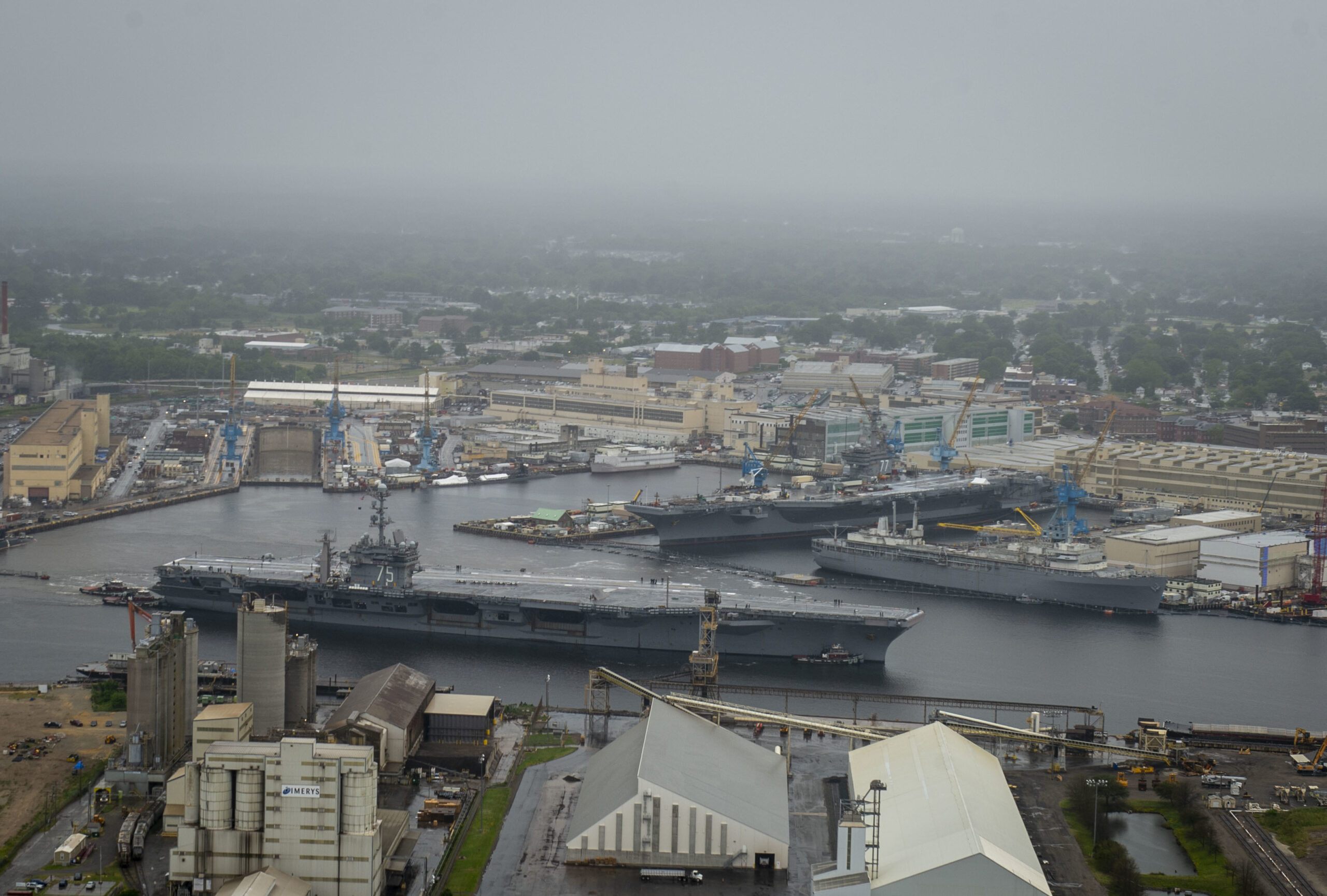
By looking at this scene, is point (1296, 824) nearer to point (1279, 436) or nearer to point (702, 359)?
point (1279, 436)

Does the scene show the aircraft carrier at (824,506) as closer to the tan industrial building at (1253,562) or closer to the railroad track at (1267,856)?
the tan industrial building at (1253,562)

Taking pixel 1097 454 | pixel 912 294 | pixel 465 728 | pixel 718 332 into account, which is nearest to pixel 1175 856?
pixel 465 728

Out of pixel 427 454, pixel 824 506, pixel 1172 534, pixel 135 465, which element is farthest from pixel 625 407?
pixel 1172 534

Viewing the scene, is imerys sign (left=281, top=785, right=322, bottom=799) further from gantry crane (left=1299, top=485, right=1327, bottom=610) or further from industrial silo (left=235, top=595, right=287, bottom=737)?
gantry crane (left=1299, top=485, right=1327, bottom=610)

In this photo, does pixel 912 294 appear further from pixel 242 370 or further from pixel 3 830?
pixel 3 830

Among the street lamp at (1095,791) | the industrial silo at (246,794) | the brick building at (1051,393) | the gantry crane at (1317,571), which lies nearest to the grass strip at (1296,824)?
the street lamp at (1095,791)

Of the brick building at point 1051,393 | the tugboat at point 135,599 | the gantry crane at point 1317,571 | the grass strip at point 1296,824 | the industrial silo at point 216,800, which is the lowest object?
the grass strip at point 1296,824
